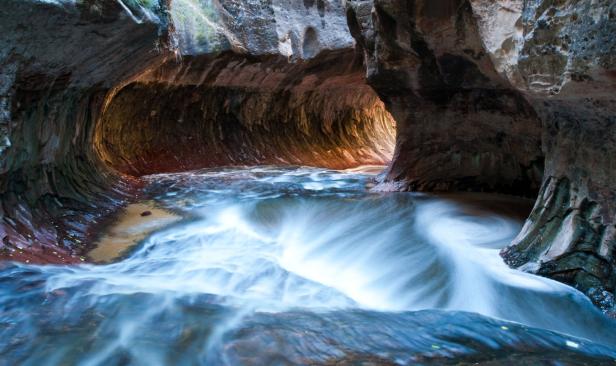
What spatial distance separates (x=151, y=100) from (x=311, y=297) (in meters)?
7.06

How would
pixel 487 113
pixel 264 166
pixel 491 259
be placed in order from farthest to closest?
pixel 264 166 < pixel 487 113 < pixel 491 259

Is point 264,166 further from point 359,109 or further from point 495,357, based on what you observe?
point 495,357

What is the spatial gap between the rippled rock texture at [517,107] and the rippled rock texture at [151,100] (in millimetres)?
2722

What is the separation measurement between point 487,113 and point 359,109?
351 inches

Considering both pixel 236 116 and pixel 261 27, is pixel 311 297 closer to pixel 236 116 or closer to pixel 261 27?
pixel 261 27

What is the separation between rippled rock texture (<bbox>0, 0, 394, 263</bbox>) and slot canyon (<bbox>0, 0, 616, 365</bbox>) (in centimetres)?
4

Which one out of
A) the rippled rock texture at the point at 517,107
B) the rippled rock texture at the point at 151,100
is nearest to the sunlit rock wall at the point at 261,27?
the rippled rock texture at the point at 151,100

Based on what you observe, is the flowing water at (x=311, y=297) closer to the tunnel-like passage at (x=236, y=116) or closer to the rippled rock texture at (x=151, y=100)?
the rippled rock texture at (x=151, y=100)

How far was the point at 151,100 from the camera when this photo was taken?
1017cm

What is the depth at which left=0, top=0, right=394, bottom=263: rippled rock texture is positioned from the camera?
472 centimetres

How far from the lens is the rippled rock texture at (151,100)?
15.5 feet

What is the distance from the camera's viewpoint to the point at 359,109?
1532 cm

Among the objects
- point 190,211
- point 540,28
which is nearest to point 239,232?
point 190,211

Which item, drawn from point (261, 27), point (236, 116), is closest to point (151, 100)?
point (236, 116)
